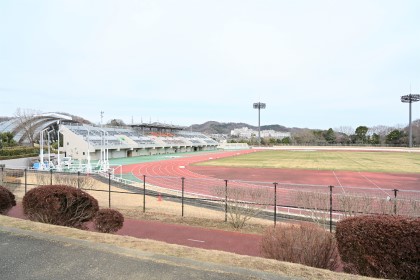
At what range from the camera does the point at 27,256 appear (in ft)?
21.8

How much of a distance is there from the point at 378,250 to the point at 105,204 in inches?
690

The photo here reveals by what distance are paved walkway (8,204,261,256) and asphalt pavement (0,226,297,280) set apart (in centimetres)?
510

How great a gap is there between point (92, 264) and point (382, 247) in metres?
6.04

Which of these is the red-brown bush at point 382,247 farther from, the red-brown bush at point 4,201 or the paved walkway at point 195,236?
the red-brown bush at point 4,201

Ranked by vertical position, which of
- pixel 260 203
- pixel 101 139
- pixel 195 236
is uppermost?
pixel 101 139

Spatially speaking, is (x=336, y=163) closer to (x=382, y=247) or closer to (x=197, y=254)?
(x=382, y=247)

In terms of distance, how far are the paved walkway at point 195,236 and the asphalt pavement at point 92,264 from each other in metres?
5.10

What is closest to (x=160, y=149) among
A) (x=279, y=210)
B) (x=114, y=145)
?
(x=114, y=145)

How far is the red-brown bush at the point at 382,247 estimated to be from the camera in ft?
19.3

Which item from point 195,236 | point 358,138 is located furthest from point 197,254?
point 358,138

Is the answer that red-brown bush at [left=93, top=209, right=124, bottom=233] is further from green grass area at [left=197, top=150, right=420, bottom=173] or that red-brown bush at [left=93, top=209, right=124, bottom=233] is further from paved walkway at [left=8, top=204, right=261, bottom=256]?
green grass area at [left=197, top=150, right=420, bottom=173]

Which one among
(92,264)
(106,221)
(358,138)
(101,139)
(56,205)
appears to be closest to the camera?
(92,264)

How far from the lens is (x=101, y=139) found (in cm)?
4278

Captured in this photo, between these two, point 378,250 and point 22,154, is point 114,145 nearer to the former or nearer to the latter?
point 22,154
